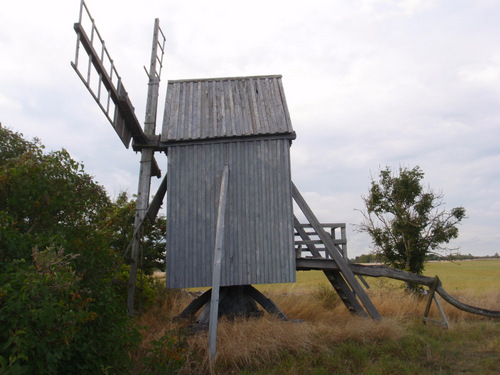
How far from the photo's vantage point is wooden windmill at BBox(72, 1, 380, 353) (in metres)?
9.58

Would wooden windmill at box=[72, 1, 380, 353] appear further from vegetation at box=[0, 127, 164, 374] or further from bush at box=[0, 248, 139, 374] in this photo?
bush at box=[0, 248, 139, 374]

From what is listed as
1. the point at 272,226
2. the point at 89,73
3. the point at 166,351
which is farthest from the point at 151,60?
the point at 166,351

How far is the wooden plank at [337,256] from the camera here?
9.88 meters

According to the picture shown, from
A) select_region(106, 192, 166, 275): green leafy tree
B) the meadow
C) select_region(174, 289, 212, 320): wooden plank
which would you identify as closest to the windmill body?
the meadow

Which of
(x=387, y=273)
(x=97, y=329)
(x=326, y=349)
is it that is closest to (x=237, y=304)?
(x=326, y=349)

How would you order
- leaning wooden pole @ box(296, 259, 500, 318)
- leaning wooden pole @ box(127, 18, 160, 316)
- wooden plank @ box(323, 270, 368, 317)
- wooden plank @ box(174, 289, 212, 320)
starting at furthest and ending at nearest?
wooden plank @ box(174, 289, 212, 320) → wooden plank @ box(323, 270, 368, 317) → leaning wooden pole @ box(296, 259, 500, 318) → leaning wooden pole @ box(127, 18, 160, 316)

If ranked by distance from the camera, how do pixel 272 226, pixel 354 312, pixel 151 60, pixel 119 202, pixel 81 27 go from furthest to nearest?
1. pixel 119 202
2. pixel 151 60
3. pixel 354 312
4. pixel 272 226
5. pixel 81 27

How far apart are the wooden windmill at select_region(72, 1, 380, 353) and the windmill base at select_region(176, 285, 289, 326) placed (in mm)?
28

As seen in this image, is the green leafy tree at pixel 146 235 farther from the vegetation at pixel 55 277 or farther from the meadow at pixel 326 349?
the vegetation at pixel 55 277

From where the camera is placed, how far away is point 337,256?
10.1m

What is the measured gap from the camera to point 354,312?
1100 centimetres

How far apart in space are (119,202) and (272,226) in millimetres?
9505

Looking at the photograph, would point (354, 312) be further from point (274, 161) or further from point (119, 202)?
point (119, 202)

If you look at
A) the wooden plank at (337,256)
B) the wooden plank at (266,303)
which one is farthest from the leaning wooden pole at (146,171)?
the wooden plank at (337,256)
